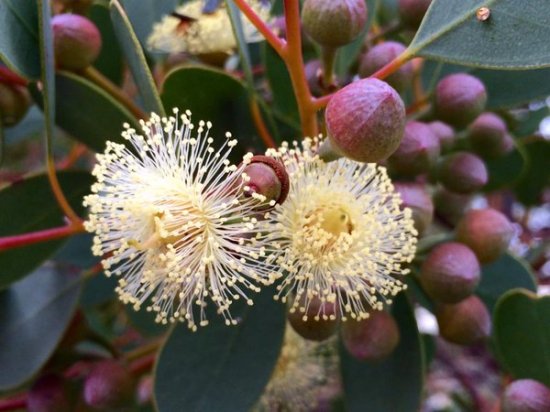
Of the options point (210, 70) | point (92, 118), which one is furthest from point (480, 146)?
point (92, 118)

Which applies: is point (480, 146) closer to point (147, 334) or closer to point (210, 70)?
point (210, 70)

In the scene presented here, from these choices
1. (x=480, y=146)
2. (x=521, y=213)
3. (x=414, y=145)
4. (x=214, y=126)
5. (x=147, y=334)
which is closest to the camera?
(x=414, y=145)

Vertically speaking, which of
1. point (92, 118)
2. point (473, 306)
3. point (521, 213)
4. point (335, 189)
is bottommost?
point (521, 213)

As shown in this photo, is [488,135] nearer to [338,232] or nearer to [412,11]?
[412,11]

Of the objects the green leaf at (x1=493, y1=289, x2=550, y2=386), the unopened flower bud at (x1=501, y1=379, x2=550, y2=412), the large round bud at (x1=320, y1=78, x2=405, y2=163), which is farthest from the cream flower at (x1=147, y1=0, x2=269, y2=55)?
the unopened flower bud at (x1=501, y1=379, x2=550, y2=412)

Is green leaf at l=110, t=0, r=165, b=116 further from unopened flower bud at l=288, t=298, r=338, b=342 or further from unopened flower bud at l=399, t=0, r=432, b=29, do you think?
unopened flower bud at l=399, t=0, r=432, b=29

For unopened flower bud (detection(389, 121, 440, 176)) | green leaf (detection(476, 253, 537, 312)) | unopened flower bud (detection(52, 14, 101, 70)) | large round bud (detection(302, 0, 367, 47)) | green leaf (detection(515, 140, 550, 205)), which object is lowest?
green leaf (detection(515, 140, 550, 205))
